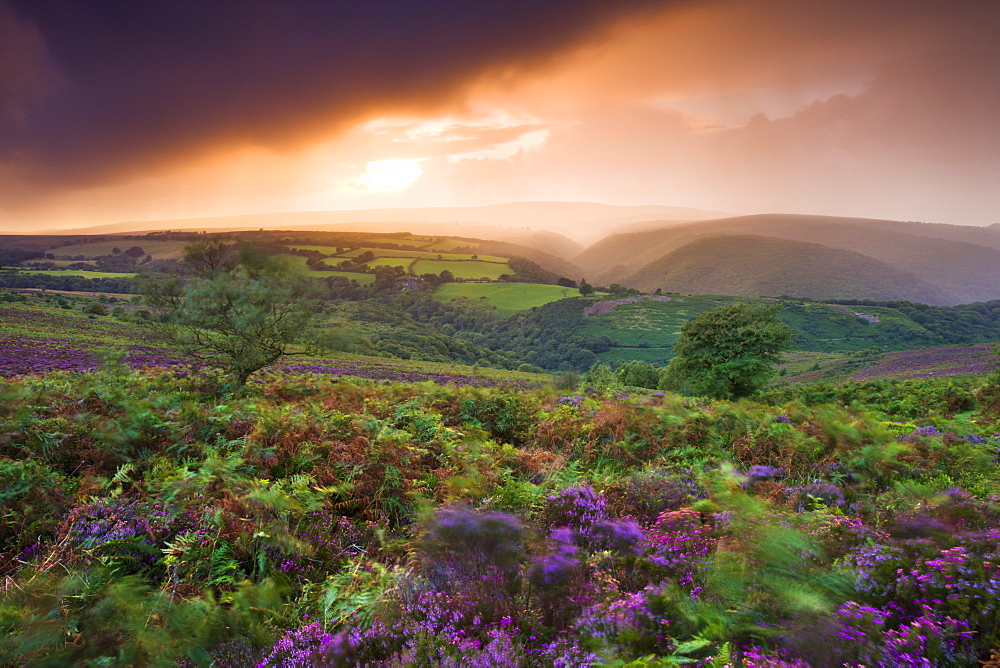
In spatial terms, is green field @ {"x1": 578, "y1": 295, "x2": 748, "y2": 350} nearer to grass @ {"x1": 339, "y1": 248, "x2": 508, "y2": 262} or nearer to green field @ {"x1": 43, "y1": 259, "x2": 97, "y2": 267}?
grass @ {"x1": 339, "y1": 248, "x2": 508, "y2": 262}

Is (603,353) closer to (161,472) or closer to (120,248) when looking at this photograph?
(161,472)

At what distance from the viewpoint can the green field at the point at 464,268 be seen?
123125 millimetres

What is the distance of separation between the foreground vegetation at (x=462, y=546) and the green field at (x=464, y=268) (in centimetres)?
11817

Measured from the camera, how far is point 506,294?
11794 cm

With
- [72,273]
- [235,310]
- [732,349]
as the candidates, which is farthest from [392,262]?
[235,310]

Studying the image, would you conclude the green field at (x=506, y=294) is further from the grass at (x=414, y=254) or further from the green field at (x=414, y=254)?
the green field at (x=414, y=254)

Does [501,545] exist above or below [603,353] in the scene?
above

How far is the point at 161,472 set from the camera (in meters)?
4.05

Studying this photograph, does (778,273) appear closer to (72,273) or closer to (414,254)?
(414,254)

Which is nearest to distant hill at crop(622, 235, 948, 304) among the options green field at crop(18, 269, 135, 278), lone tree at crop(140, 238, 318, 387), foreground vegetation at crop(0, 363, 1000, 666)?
lone tree at crop(140, 238, 318, 387)

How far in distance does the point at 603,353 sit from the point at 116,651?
303 feet

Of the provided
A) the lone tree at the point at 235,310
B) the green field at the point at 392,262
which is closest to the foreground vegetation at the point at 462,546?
the lone tree at the point at 235,310

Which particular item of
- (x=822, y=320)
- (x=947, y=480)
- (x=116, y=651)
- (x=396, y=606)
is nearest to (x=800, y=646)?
(x=396, y=606)

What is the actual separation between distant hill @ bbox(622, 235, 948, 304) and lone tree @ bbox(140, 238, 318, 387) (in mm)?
167516
